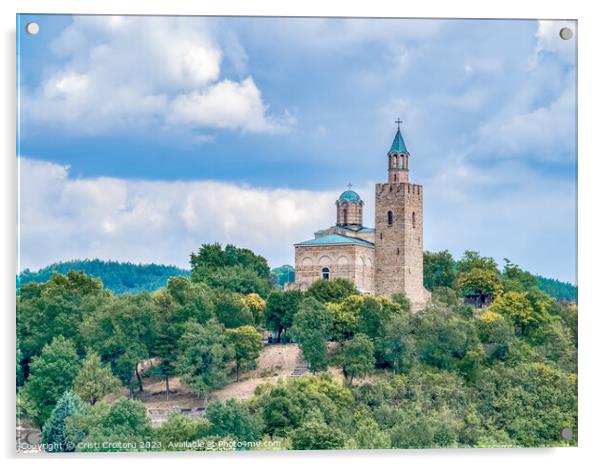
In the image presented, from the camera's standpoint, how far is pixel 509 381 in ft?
108

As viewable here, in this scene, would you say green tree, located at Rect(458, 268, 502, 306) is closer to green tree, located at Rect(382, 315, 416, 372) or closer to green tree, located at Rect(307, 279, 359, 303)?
green tree, located at Rect(307, 279, 359, 303)

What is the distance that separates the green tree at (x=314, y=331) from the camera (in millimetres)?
35656

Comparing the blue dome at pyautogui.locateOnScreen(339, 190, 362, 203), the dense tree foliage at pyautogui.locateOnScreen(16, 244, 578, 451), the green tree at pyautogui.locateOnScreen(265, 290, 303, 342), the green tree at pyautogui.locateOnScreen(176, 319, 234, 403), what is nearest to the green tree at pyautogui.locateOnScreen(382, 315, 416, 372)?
the dense tree foliage at pyautogui.locateOnScreen(16, 244, 578, 451)

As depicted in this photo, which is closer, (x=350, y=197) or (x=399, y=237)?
(x=399, y=237)

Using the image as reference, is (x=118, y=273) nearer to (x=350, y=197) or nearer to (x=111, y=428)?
(x=350, y=197)

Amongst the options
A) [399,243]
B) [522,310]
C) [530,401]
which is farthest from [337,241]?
[530,401]

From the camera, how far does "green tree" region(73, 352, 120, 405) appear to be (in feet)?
100

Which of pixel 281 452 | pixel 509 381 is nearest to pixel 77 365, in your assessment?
pixel 281 452

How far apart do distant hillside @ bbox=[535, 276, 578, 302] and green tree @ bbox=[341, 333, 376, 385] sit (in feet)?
14.7

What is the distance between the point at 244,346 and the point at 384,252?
22.5ft

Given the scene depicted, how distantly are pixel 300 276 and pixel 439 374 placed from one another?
331 inches

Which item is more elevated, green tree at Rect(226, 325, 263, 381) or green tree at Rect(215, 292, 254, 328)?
green tree at Rect(215, 292, 254, 328)

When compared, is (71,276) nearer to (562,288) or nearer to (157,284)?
(157,284)

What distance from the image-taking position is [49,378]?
29.8 metres
